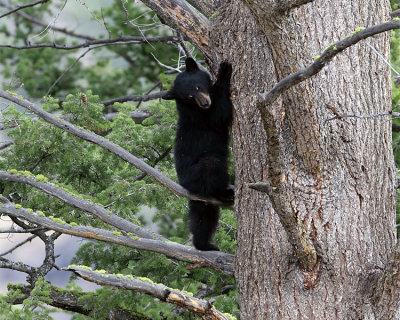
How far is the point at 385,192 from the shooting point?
367 cm

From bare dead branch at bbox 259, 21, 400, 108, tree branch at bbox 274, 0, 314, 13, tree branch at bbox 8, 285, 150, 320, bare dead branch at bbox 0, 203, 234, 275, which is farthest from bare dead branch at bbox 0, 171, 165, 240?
tree branch at bbox 274, 0, 314, 13

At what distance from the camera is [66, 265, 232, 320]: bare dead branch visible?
3098 mm

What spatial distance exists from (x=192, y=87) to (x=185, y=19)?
849 millimetres

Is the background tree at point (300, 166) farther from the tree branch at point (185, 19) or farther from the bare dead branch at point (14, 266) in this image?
the bare dead branch at point (14, 266)

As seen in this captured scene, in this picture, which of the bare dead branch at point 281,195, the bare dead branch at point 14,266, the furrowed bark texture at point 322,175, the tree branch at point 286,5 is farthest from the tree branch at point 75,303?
the tree branch at point 286,5

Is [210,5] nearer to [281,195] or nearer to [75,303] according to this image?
[281,195]

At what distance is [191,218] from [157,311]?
1.07m

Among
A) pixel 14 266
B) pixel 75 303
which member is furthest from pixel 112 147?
pixel 14 266

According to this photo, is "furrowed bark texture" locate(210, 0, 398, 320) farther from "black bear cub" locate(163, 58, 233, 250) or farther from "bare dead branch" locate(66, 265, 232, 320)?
"black bear cub" locate(163, 58, 233, 250)

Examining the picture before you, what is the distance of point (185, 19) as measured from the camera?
436 centimetres

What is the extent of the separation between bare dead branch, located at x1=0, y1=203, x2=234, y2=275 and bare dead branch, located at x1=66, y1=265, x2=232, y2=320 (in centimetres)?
87

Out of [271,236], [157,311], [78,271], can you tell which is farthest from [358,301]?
[157,311]

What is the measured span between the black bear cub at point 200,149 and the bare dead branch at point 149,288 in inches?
68.8

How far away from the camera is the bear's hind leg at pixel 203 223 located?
5.25 meters
